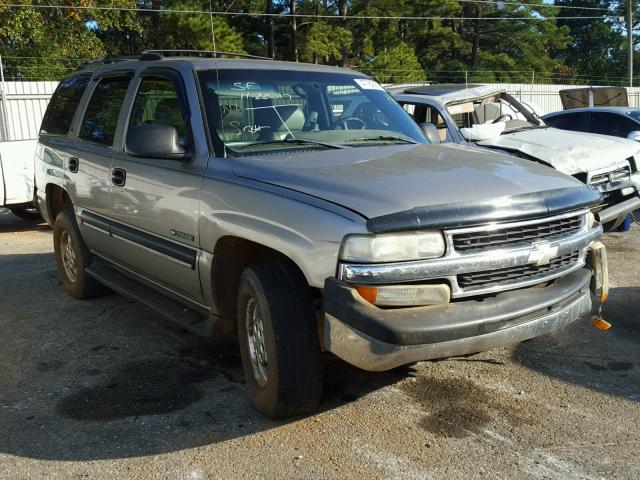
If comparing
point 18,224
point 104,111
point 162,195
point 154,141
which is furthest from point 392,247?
point 18,224

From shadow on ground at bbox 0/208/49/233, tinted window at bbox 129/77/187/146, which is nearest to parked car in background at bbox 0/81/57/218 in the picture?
shadow on ground at bbox 0/208/49/233

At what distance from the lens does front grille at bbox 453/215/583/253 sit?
319 cm

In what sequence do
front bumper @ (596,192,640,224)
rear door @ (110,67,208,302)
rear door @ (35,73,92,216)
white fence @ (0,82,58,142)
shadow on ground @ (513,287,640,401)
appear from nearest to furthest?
rear door @ (110,67,208,302) < shadow on ground @ (513,287,640,401) < rear door @ (35,73,92,216) < front bumper @ (596,192,640,224) < white fence @ (0,82,58,142)

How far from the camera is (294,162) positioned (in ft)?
12.4

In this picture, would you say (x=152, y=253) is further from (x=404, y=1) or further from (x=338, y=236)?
→ (x=404, y=1)

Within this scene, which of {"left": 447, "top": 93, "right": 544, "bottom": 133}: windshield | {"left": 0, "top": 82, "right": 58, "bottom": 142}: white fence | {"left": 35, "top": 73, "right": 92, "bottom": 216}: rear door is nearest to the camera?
{"left": 35, "top": 73, "right": 92, "bottom": 216}: rear door

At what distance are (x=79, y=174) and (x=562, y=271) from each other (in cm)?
382

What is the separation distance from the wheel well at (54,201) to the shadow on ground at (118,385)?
101 centimetres

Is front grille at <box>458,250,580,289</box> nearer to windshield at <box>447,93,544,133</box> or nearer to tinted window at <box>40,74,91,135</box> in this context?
tinted window at <box>40,74,91,135</box>

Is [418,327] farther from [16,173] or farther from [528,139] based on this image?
[16,173]

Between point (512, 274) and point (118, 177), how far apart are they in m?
2.85

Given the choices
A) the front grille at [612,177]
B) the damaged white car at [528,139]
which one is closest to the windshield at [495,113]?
the damaged white car at [528,139]

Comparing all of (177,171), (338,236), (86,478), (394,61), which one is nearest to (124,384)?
(86,478)

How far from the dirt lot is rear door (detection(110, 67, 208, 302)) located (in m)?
0.62
